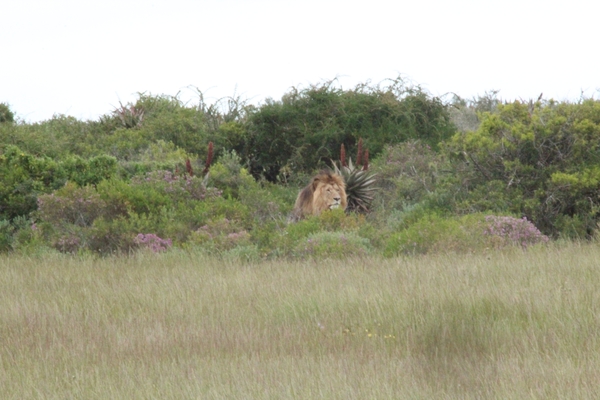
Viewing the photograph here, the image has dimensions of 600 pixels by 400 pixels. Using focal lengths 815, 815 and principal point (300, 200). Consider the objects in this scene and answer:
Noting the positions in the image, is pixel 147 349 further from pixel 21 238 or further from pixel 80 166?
pixel 80 166

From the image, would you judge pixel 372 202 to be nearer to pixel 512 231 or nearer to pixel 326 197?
pixel 326 197

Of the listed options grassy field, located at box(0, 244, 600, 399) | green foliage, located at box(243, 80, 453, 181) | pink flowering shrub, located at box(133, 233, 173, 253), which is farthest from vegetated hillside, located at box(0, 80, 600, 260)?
green foliage, located at box(243, 80, 453, 181)

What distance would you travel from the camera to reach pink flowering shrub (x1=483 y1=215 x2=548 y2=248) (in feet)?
42.2

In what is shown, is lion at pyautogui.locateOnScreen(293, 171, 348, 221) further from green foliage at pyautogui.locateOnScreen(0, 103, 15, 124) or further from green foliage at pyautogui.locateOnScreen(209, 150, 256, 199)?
green foliage at pyautogui.locateOnScreen(0, 103, 15, 124)

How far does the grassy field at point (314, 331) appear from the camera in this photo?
5531 mm

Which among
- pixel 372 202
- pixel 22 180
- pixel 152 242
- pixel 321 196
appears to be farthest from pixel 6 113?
pixel 152 242

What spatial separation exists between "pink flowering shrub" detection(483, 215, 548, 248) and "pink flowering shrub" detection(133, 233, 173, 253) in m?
5.33

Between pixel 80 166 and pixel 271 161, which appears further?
pixel 271 161

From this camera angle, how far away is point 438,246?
1241cm

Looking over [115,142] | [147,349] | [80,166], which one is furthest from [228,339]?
[115,142]

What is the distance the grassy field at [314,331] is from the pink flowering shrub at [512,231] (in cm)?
191

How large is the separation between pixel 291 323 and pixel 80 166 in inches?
441

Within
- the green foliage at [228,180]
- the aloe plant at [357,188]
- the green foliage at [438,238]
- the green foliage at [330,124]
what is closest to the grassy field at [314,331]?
the green foliage at [438,238]

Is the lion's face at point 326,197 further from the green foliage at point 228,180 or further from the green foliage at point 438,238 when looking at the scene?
the green foliage at point 438,238
